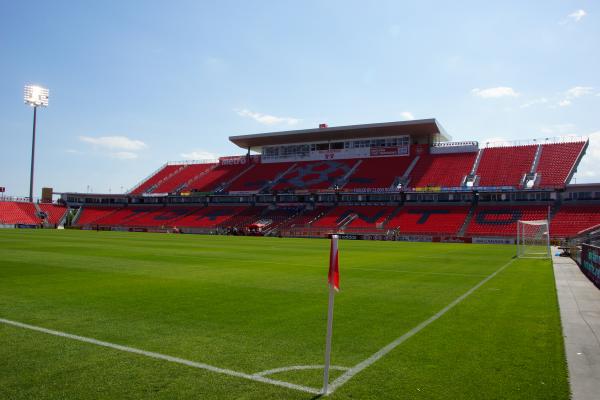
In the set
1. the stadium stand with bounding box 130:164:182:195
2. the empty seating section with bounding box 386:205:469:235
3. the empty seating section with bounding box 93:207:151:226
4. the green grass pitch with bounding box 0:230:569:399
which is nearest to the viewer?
the green grass pitch with bounding box 0:230:569:399

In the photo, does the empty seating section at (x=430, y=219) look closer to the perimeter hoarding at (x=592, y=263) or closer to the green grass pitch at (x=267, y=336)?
the perimeter hoarding at (x=592, y=263)

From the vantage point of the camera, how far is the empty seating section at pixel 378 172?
65625 mm

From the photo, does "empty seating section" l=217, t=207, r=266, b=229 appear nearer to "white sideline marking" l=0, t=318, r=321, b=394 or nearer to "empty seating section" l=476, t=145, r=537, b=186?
"empty seating section" l=476, t=145, r=537, b=186

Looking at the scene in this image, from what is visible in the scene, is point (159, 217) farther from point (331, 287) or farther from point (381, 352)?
point (331, 287)

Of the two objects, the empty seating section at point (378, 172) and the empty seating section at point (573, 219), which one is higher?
the empty seating section at point (378, 172)

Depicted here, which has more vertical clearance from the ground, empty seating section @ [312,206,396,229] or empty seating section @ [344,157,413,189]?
empty seating section @ [344,157,413,189]

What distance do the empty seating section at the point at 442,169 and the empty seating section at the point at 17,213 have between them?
65866 millimetres

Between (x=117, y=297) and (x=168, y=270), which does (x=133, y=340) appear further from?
(x=168, y=270)

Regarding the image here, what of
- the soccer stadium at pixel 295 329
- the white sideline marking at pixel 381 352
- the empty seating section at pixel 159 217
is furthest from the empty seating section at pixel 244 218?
the white sideline marking at pixel 381 352

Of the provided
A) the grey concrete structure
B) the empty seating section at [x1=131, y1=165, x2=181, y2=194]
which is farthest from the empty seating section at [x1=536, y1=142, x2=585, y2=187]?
the empty seating section at [x1=131, y1=165, x2=181, y2=194]

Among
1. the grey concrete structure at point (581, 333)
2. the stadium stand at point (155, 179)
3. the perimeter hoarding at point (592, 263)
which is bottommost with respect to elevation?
the grey concrete structure at point (581, 333)

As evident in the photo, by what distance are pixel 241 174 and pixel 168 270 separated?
65.9m

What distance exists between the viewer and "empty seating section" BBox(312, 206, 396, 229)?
57812 mm

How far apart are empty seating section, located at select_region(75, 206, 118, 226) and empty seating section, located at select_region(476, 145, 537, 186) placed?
218ft
